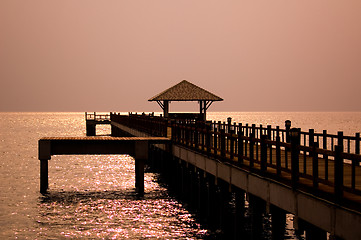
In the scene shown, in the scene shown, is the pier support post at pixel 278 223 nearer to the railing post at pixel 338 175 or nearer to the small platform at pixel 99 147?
the railing post at pixel 338 175

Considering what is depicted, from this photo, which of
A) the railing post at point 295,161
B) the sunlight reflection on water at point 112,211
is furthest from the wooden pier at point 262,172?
the sunlight reflection on water at point 112,211

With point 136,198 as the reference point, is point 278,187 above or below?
above

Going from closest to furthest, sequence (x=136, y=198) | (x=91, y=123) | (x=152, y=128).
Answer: (x=136, y=198)
(x=152, y=128)
(x=91, y=123)

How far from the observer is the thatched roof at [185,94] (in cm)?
5056

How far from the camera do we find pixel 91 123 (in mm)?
98062

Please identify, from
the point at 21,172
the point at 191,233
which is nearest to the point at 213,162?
the point at 191,233

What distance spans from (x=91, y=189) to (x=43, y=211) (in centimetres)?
878

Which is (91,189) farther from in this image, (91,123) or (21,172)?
(91,123)

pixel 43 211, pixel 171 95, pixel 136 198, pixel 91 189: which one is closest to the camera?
pixel 43 211

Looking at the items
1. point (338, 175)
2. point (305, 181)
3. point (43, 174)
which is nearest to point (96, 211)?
point (43, 174)

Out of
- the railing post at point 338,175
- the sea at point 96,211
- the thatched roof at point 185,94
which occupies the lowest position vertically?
the sea at point 96,211

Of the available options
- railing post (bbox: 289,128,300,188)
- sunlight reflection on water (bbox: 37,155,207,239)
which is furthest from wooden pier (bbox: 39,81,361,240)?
sunlight reflection on water (bbox: 37,155,207,239)

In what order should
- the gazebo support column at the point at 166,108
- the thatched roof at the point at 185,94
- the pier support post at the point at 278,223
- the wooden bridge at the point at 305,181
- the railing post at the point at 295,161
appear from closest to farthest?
the wooden bridge at the point at 305,181 → the railing post at the point at 295,161 → the pier support post at the point at 278,223 → the thatched roof at the point at 185,94 → the gazebo support column at the point at 166,108

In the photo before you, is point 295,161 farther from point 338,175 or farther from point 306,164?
point 306,164
